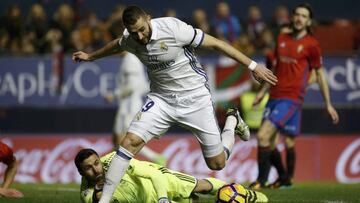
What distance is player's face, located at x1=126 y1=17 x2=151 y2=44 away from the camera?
9938mm

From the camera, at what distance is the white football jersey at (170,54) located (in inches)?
401

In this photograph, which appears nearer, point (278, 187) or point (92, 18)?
point (278, 187)

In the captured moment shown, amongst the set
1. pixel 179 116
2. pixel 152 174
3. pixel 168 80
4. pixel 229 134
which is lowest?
Result: pixel 152 174

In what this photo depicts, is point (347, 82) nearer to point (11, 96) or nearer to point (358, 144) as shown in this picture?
point (358, 144)

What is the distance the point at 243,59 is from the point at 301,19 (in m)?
3.96

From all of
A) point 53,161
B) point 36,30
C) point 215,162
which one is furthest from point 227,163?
point 215,162

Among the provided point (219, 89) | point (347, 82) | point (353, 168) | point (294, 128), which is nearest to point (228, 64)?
point (219, 89)

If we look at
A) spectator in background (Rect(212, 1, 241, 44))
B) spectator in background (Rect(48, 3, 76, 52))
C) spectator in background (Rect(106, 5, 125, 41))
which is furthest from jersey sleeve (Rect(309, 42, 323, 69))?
spectator in background (Rect(48, 3, 76, 52))

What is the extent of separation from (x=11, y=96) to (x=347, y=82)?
7.09 meters

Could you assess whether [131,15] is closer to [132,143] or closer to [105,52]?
[105,52]

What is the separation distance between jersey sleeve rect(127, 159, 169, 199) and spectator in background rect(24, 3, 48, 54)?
1139 centimetres

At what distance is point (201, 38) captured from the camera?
33.4 feet

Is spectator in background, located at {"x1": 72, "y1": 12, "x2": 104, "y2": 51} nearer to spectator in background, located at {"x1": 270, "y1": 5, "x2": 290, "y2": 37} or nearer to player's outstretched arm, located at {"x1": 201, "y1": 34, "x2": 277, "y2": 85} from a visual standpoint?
spectator in background, located at {"x1": 270, "y1": 5, "x2": 290, "y2": 37}

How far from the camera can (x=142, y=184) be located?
10.8 meters
